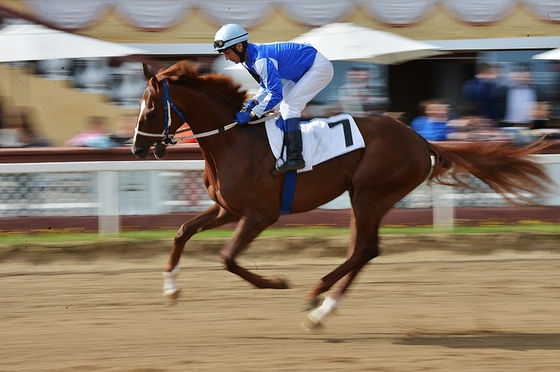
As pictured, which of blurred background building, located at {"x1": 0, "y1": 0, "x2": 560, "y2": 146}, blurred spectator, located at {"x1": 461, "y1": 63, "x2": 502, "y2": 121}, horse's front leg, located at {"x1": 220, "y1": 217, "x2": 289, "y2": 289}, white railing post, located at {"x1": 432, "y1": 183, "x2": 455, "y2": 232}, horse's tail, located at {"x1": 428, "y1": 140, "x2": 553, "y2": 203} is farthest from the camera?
blurred background building, located at {"x1": 0, "y1": 0, "x2": 560, "y2": 146}

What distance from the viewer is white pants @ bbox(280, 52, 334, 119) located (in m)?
6.33

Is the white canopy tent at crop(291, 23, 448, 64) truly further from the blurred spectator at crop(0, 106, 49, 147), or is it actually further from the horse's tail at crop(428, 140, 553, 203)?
the horse's tail at crop(428, 140, 553, 203)

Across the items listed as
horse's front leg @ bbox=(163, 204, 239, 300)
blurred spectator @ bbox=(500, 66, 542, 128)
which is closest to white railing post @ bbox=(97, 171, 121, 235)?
horse's front leg @ bbox=(163, 204, 239, 300)

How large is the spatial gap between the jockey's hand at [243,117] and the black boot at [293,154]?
334mm

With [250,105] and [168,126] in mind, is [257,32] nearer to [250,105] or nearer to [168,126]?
[250,105]

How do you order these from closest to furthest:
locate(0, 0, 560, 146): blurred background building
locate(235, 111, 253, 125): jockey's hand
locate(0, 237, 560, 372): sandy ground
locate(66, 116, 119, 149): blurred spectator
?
locate(0, 237, 560, 372): sandy ground
locate(235, 111, 253, 125): jockey's hand
locate(66, 116, 119, 149): blurred spectator
locate(0, 0, 560, 146): blurred background building

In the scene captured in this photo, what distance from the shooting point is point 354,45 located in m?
12.0

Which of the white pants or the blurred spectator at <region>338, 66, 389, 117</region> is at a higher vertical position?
the white pants

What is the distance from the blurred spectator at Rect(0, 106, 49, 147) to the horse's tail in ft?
20.4

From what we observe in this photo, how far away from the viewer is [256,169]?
621 cm

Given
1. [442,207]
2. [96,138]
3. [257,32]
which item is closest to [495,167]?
[442,207]

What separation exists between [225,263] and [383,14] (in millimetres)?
9242

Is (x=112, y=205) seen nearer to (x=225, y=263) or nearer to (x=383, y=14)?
(x=225, y=263)

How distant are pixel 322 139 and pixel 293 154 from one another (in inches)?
13.2
